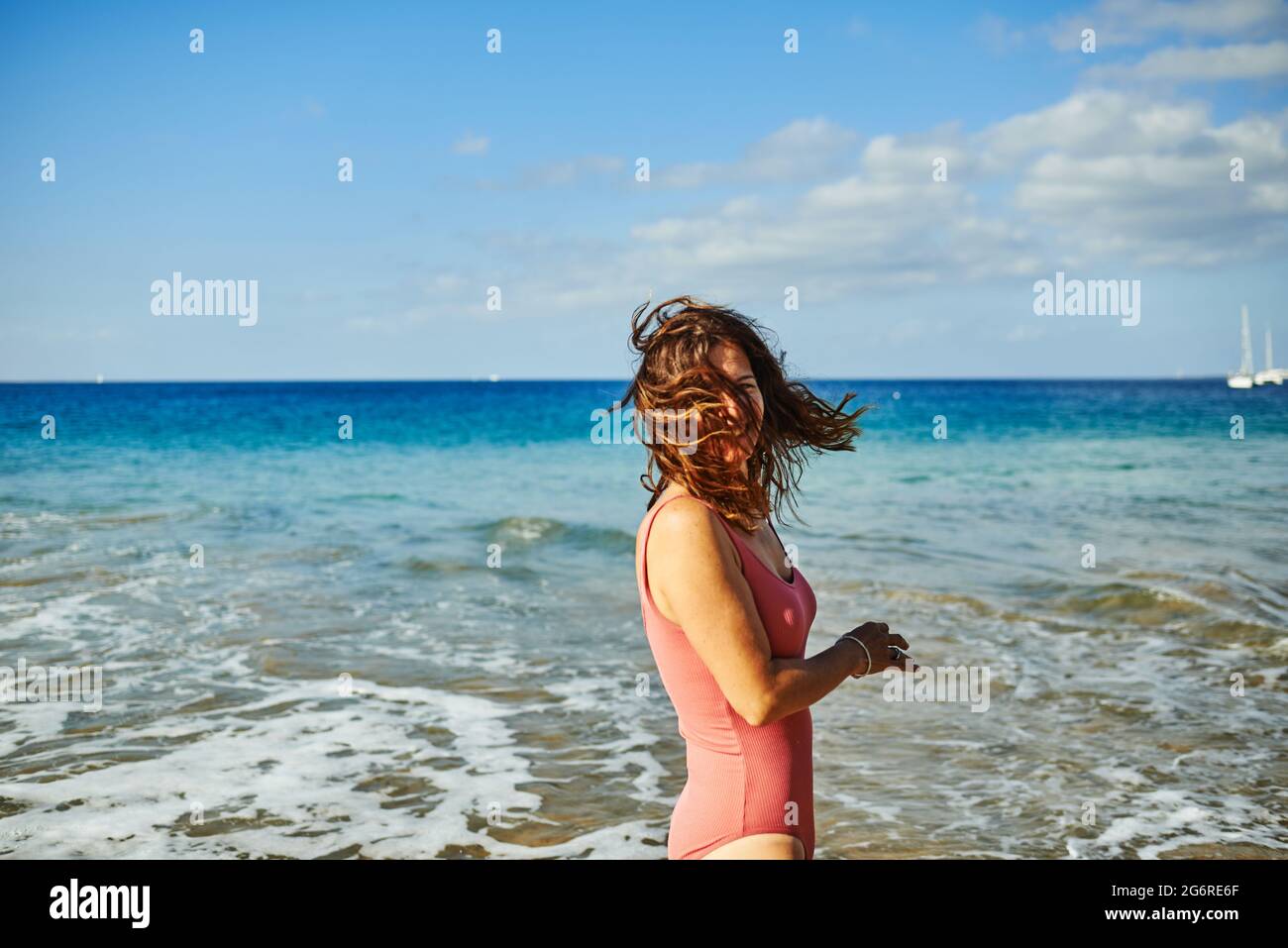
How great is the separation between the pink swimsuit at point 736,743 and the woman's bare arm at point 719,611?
0.06 metres

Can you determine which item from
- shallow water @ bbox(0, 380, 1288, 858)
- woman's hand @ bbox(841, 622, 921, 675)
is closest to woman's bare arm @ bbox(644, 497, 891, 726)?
woman's hand @ bbox(841, 622, 921, 675)

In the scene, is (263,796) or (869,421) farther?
(869,421)

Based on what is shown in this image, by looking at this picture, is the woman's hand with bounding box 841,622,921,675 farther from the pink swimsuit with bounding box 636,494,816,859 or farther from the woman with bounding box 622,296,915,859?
the pink swimsuit with bounding box 636,494,816,859

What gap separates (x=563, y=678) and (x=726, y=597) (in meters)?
6.57

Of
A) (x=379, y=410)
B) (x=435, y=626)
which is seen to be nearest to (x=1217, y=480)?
(x=435, y=626)

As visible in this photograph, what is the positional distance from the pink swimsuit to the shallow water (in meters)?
2.96

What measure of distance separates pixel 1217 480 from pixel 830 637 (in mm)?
17999

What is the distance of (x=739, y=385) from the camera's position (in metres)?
2.43

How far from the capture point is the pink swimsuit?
95.9 inches

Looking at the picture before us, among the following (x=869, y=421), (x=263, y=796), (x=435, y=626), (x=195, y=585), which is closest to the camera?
(x=263, y=796)

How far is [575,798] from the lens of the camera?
19.7 ft

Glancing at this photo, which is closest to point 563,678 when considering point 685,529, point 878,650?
point 878,650

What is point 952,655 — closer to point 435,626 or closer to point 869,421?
point 435,626

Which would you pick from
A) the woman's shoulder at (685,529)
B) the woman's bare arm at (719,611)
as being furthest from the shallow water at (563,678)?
the woman's shoulder at (685,529)
